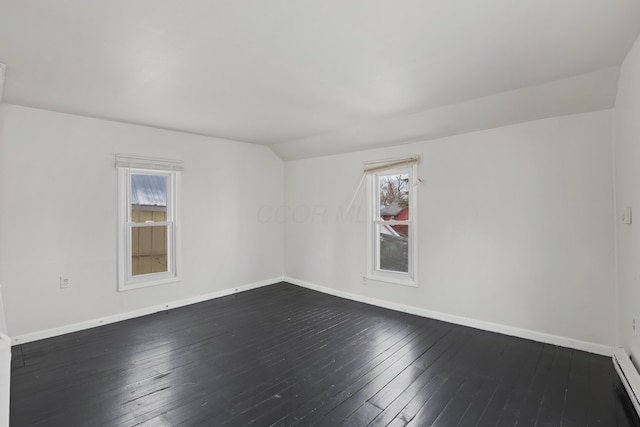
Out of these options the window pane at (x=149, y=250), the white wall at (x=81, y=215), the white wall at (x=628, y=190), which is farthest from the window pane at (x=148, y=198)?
the white wall at (x=628, y=190)

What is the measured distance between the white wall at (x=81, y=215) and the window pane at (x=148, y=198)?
0.86ft

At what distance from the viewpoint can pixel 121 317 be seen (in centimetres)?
371

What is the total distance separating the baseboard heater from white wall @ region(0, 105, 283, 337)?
4.36 m

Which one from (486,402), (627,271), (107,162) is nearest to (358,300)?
(486,402)

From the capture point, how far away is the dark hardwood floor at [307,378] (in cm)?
200

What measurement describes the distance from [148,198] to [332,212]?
2.55 metres

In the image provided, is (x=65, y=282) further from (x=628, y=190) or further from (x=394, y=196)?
(x=628, y=190)

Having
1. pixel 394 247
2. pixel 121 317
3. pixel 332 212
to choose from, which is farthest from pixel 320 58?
pixel 121 317

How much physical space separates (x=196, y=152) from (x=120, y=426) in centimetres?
333

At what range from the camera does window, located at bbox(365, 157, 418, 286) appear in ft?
13.2

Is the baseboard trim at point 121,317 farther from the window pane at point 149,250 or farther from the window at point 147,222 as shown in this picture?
the window pane at point 149,250

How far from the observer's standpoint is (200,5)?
1.60 metres

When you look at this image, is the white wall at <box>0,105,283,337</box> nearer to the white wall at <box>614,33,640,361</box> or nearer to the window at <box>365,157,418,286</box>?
the window at <box>365,157,418,286</box>

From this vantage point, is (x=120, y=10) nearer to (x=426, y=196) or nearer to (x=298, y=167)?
(x=426, y=196)
